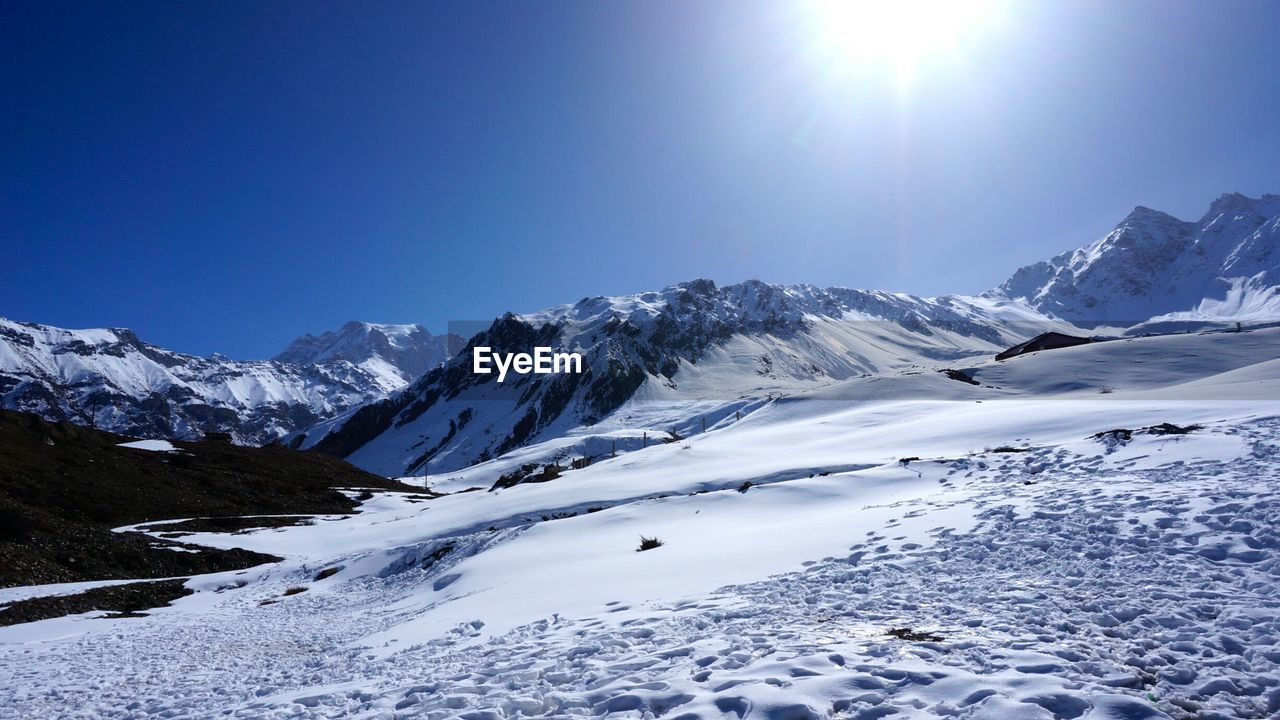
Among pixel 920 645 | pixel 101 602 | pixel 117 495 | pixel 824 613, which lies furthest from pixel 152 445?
pixel 920 645

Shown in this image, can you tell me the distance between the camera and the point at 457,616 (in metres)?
13.5

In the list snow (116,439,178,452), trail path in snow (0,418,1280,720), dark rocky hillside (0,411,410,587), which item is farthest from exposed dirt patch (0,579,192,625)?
snow (116,439,178,452)

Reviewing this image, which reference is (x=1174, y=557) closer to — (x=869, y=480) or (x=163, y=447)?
(x=869, y=480)

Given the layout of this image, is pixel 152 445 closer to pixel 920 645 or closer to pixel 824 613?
pixel 824 613

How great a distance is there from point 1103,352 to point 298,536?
76.5 metres

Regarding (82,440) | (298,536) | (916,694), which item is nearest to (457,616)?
(916,694)

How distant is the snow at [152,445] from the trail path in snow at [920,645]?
7677cm

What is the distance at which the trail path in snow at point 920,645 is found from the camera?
5.85 m

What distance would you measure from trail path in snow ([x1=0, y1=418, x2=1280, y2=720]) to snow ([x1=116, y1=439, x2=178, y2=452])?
76.8m

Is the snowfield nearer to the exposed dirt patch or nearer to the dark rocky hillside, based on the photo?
the exposed dirt patch

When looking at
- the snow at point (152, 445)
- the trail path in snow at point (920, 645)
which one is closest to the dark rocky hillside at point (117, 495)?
the snow at point (152, 445)

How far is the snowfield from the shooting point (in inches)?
241

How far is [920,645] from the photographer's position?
6965mm

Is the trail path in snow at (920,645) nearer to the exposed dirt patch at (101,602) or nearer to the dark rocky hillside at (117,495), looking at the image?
the exposed dirt patch at (101,602)
